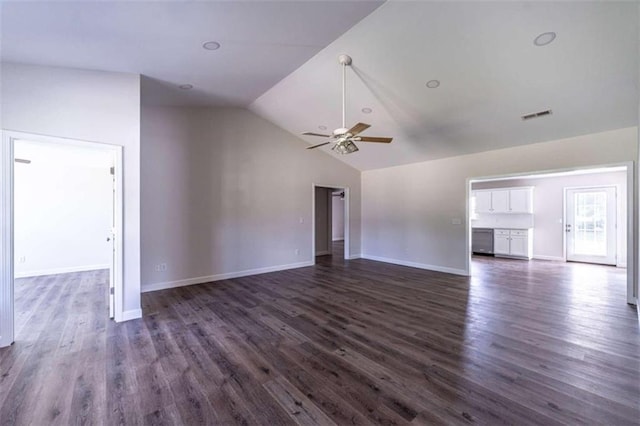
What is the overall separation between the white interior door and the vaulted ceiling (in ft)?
14.1

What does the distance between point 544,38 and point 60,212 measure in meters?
8.70

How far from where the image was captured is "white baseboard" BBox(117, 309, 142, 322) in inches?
134

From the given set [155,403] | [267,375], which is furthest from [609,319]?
[155,403]

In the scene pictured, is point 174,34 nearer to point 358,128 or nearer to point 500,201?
point 358,128

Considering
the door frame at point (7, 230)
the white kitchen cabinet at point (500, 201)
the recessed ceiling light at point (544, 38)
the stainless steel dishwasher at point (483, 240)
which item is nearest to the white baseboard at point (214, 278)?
the door frame at point (7, 230)

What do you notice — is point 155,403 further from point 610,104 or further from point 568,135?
point 568,135

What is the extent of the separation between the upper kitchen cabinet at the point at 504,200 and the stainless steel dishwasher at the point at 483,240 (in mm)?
681

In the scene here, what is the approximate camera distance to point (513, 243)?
8102 mm

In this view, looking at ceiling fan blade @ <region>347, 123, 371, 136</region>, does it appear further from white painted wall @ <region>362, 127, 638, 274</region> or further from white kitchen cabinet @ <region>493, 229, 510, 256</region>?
white kitchen cabinet @ <region>493, 229, 510, 256</region>

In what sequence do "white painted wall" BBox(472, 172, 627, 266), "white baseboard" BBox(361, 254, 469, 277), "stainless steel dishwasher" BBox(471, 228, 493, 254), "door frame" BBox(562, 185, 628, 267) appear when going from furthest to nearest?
"stainless steel dishwasher" BBox(471, 228, 493, 254), "white painted wall" BBox(472, 172, 627, 266), "door frame" BBox(562, 185, 628, 267), "white baseboard" BBox(361, 254, 469, 277)

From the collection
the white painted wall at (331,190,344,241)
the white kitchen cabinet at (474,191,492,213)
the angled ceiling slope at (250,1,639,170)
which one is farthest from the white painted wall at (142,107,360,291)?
the white painted wall at (331,190,344,241)

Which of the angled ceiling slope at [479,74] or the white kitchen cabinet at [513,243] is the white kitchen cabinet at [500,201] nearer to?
the white kitchen cabinet at [513,243]

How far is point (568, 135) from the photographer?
4.43 meters

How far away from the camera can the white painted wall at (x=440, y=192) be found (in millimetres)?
4336
